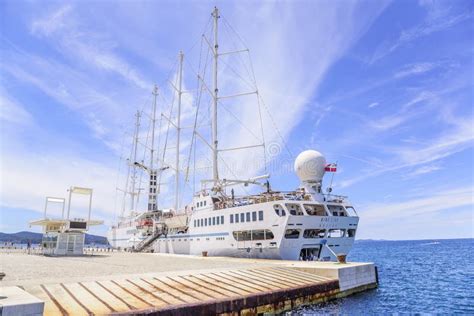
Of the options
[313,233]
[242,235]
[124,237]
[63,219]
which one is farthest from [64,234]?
[124,237]

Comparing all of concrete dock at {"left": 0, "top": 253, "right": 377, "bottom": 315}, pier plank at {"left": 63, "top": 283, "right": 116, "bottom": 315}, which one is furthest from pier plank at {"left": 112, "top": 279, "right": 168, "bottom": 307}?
pier plank at {"left": 63, "top": 283, "right": 116, "bottom": 315}

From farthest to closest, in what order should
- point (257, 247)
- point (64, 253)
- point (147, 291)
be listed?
point (64, 253)
point (257, 247)
point (147, 291)

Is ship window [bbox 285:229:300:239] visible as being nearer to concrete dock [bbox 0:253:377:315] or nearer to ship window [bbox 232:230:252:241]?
ship window [bbox 232:230:252:241]

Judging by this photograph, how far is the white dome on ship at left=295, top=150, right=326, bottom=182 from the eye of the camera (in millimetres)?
35062

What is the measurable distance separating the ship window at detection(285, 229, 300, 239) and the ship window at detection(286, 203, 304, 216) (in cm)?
163

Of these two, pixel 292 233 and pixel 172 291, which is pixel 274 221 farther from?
pixel 172 291

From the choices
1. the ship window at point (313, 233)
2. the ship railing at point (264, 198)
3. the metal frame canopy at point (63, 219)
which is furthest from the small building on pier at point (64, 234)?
the ship window at point (313, 233)

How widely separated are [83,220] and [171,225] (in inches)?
641

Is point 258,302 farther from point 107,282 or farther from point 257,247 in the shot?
point 257,247

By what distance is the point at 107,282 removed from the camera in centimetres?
1518

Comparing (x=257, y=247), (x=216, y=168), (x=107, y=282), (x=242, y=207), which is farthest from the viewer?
(x=216, y=168)

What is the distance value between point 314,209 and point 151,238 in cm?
3044

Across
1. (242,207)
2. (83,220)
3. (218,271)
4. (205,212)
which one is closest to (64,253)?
(83,220)

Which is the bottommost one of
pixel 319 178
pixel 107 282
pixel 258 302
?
pixel 258 302
